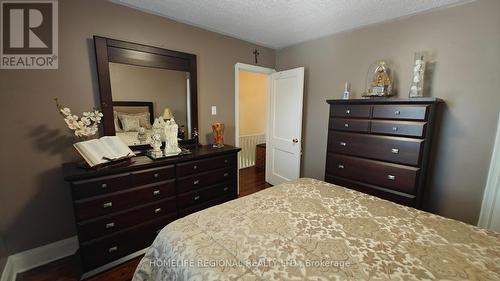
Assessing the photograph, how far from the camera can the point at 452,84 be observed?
1.94 m

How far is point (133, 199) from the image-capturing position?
1.78 metres

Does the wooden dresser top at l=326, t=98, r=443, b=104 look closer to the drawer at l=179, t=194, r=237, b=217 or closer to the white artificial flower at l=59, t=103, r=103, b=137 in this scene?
the drawer at l=179, t=194, r=237, b=217

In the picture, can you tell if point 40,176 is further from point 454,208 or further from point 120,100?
point 454,208

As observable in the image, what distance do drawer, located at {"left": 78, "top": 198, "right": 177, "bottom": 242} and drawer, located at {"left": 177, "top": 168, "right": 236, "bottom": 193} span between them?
0.57 feet

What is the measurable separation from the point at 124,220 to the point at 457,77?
3.32 m

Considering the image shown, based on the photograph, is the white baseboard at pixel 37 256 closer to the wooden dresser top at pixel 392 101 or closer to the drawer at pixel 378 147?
the drawer at pixel 378 147

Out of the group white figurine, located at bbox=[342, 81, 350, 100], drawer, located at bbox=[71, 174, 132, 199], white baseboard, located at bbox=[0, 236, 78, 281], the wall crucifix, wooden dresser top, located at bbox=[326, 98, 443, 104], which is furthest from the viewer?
the wall crucifix

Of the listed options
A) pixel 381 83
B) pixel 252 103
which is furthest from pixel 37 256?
pixel 252 103

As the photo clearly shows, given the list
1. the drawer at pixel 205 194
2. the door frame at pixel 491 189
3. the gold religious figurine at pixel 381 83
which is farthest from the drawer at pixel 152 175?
the door frame at pixel 491 189

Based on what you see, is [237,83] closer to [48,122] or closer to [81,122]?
[81,122]

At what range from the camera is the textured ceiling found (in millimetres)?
1922

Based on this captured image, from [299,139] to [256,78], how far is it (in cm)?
215

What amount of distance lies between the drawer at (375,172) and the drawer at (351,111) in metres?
0.47

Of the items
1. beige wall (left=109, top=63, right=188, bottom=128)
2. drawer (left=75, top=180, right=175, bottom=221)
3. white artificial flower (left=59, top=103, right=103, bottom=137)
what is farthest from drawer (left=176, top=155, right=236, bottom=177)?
white artificial flower (left=59, top=103, right=103, bottom=137)
